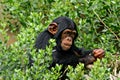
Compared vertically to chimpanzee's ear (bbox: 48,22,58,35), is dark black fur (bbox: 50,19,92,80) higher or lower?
lower

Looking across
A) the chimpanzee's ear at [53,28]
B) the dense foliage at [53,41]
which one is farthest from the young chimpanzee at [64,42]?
the dense foliage at [53,41]

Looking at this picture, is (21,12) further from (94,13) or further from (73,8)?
(94,13)

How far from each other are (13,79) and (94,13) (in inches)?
70.1

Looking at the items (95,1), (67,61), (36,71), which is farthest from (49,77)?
(95,1)

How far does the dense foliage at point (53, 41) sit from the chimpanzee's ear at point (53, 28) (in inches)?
5.0

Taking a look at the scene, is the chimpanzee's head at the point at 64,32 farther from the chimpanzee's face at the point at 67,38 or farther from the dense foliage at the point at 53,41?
the dense foliage at the point at 53,41

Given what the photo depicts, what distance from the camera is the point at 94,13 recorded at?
5.13 m

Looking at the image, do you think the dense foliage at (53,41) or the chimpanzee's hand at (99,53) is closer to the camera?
the dense foliage at (53,41)

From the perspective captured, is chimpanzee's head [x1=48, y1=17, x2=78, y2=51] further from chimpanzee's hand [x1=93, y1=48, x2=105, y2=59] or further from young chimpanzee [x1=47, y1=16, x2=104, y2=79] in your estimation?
chimpanzee's hand [x1=93, y1=48, x2=105, y2=59]

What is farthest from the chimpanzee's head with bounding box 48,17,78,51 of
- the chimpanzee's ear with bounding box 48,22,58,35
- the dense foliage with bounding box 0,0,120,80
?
the dense foliage with bounding box 0,0,120,80

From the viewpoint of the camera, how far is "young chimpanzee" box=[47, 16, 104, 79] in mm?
4426

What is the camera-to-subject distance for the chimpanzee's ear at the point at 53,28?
455cm

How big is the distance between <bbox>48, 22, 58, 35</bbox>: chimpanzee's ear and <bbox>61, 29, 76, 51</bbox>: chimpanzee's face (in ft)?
0.37

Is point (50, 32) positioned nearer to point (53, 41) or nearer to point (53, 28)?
point (53, 28)
